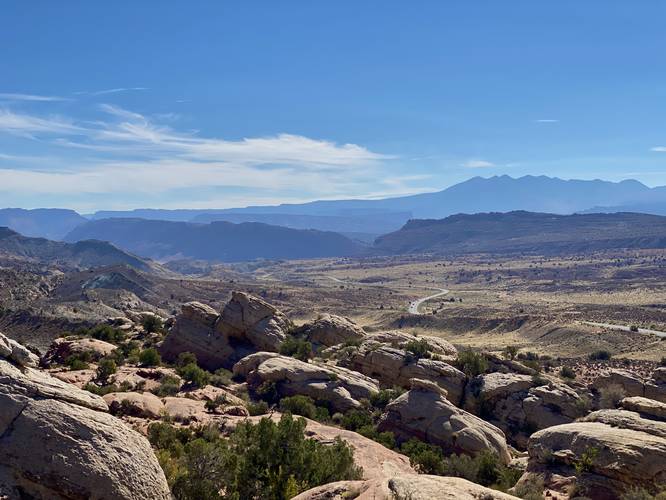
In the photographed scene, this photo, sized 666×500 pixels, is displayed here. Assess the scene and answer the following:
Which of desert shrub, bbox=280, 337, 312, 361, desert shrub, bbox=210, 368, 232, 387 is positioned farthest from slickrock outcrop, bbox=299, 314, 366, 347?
desert shrub, bbox=210, 368, 232, 387

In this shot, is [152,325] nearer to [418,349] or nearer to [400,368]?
[400,368]

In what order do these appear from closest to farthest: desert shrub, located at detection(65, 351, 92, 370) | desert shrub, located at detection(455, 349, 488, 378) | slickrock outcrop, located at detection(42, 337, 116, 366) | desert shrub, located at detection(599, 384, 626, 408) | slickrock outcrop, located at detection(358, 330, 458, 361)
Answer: desert shrub, located at detection(599, 384, 626, 408) < desert shrub, located at detection(65, 351, 92, 370) < slickrock outcrop, located at detection(42, 337, 116, 366) < desert shrub, located at detection(455, 349, 488, 378) < slickrock outcrop, located at detection(358, 330, 458, 361)

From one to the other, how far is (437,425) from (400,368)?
31.2 feet

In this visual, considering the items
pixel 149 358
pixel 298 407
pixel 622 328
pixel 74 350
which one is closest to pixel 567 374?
pixel 298 407

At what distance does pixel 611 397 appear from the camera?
30.8 meters

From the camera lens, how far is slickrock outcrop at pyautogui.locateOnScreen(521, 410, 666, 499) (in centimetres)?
1753

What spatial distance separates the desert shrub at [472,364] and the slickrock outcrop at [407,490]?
75.4 feet

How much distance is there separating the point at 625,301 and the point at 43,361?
408ft

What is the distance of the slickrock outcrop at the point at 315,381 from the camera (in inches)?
1190

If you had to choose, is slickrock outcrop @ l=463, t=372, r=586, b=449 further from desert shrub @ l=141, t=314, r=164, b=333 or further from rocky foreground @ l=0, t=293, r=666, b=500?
desert shrub @ l=141, t=314, r=164, b=333

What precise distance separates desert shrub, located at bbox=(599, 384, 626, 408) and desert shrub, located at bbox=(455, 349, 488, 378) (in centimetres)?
742

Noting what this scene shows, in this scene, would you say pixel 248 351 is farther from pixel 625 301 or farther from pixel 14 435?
pixel 625 301

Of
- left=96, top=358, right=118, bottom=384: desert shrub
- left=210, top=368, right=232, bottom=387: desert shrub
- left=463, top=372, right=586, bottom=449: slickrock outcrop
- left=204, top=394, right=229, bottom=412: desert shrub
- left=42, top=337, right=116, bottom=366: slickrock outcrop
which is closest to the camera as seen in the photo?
left=204, top=394, right=229, bottom=412: desert shrub

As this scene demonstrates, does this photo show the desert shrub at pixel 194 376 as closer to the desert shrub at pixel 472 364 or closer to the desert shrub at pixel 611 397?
the desert shrub at pixel 472 364
